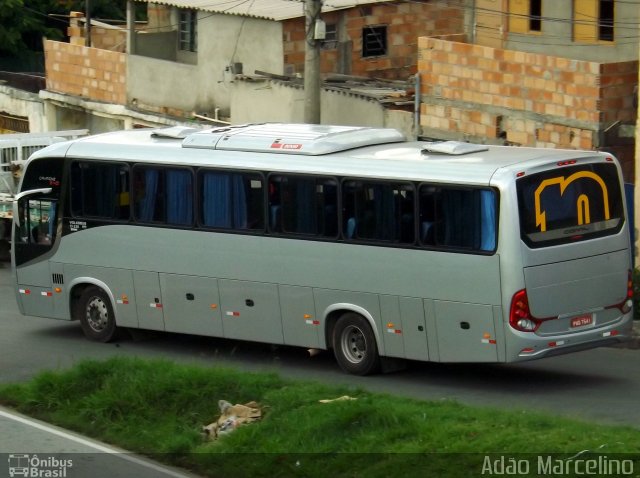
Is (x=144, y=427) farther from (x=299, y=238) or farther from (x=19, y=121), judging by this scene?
(x=19, y=121)

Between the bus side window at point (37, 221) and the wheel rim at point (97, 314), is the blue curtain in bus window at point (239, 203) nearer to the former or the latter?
the wheel rim at point (97, 314)


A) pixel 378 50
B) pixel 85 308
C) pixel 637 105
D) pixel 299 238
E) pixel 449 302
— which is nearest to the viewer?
pixel 449 302

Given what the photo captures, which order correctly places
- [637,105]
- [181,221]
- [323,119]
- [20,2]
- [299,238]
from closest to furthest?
[299,238]
[181,221]
[637,105]
[323,119]
[20,2]

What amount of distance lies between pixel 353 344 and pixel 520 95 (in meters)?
8.61

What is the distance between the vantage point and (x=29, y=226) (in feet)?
62.9

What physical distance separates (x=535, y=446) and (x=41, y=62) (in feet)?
132

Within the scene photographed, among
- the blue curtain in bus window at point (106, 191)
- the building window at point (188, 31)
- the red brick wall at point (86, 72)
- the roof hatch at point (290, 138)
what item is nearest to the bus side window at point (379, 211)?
the roof hatch at point (290, 138)

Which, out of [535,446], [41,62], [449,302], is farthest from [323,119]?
[41,62]

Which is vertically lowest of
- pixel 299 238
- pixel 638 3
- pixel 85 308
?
pixel 85 308

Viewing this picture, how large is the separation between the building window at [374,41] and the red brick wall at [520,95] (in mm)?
5450

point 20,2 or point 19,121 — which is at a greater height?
point 20,2

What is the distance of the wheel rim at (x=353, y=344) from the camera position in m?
16.0

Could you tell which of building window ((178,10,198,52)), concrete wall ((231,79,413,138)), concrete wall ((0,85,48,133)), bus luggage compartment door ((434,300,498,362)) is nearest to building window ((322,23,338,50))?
concrete wall ((231,79,413,138))

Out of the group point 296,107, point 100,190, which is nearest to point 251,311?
point 100,190
